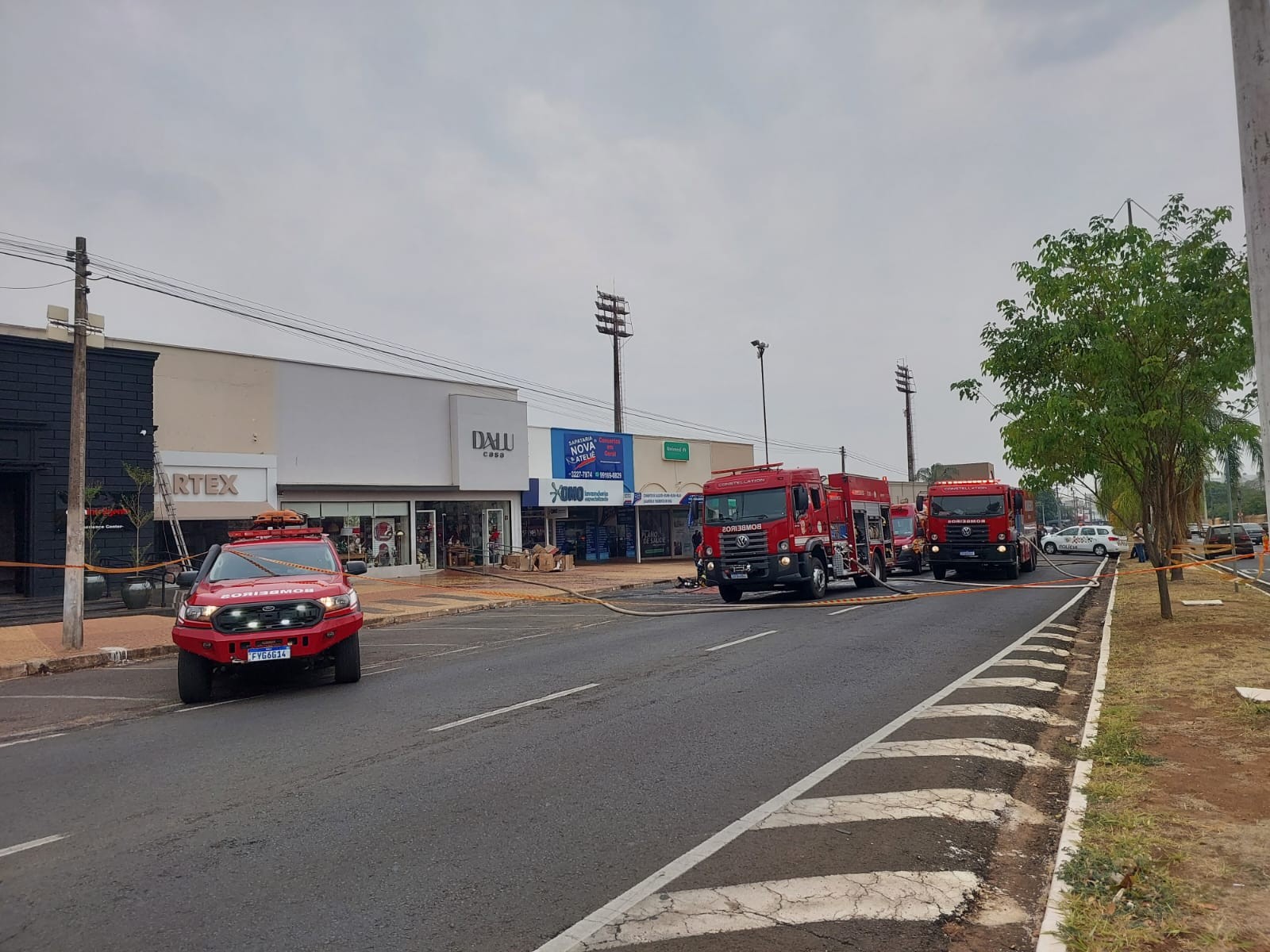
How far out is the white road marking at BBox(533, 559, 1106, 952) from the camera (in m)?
3.75

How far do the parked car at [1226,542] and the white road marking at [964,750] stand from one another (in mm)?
28824

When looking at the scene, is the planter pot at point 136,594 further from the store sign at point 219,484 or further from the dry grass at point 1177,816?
the dry grass at point 1177,816

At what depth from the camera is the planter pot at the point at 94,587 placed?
18.1 metres

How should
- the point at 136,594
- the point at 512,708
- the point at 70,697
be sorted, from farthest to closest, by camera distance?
the point at 136,594 → the point at 70,697 → the point at 512,708

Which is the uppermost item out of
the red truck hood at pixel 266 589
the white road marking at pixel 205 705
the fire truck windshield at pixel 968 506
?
the fire truck windshield at pixel 968 506

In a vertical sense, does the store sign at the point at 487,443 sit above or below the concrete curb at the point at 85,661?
above

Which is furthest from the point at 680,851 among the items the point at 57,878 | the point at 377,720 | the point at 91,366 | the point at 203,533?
the point at 203,533

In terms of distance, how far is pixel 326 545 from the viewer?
1180 centimetres

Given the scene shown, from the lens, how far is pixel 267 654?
9414 mm

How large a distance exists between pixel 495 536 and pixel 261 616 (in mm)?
23915

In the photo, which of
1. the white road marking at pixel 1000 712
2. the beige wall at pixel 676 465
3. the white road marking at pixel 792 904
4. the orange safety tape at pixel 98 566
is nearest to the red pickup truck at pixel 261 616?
the orange safety tape at pixel 98 566

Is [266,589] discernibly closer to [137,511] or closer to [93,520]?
[93,520]

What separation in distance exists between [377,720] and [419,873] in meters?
4.04

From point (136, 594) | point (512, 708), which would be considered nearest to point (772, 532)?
point (512, 708)
